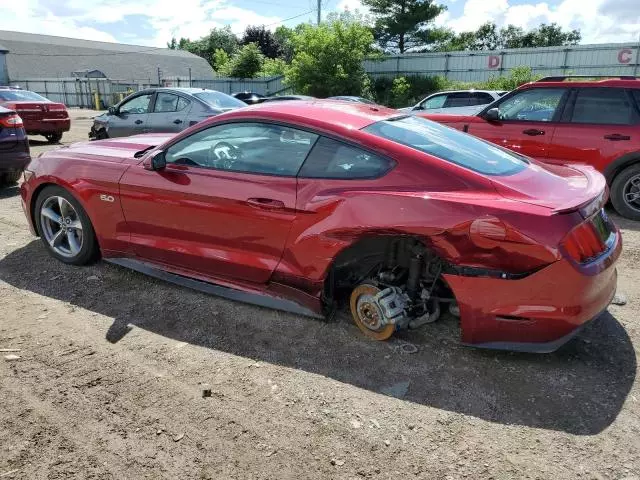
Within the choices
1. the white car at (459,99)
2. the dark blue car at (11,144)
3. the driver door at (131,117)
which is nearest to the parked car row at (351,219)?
the dark blue car at (11,144)

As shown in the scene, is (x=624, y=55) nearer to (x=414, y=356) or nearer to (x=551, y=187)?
(x=551, y=187)

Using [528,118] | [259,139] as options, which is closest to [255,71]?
[528,118]

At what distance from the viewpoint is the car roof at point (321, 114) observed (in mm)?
3340

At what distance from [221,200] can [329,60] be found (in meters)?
25.1

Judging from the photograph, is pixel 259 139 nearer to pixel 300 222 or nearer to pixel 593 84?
pixel 300 222

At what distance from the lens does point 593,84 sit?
21.5 ft

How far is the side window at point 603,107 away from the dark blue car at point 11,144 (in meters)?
7.67

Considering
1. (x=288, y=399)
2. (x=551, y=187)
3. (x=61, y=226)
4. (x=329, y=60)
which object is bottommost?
(x=288, y=399)

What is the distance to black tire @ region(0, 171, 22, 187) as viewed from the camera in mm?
7870

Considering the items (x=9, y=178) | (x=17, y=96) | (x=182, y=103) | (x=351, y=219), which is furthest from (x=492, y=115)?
(x=17, y=96)

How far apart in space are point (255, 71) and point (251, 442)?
35893 millimetres

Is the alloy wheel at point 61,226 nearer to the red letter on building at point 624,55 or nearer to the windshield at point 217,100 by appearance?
the windshield at point 217,100

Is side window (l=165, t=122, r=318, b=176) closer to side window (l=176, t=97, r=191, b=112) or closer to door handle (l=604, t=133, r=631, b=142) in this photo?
door handle (l=604, t=133, r=631, b=142)

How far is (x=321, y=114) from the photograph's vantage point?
11.5 ft
